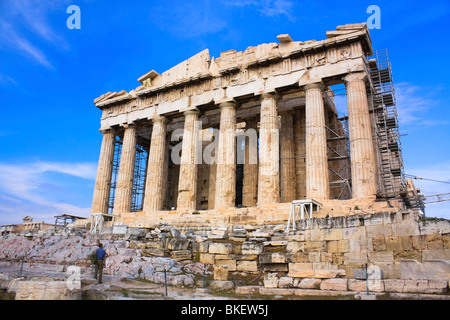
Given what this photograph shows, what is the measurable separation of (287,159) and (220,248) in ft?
40.4

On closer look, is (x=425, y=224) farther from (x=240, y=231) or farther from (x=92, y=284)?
(x=92, y=284)

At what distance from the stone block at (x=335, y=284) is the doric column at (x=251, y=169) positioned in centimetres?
1399

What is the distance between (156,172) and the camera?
24469 mm

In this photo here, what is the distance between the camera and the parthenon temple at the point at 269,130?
18844 millimetres

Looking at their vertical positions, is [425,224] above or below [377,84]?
below

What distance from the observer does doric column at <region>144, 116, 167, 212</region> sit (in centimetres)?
2388

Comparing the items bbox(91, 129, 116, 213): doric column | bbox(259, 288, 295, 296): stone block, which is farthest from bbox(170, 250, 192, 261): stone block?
bbox(91, 129, 116, 213): doric column

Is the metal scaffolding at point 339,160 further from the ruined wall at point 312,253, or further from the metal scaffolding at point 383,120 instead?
the ruined wall at point 312,253

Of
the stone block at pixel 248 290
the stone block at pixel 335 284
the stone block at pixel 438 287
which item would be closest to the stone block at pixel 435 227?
the stone block at pixel 438 287


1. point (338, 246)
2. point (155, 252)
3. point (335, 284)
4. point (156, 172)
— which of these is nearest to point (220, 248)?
point (155, 252)

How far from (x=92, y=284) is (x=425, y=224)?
8.60 metres

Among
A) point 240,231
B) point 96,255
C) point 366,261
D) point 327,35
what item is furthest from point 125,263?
point 327,35
